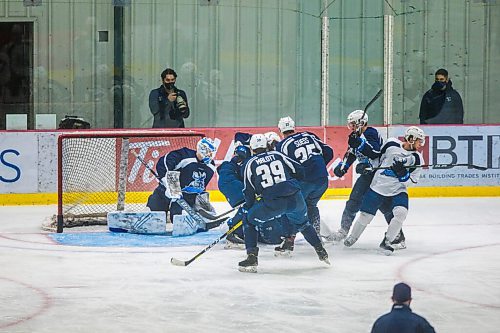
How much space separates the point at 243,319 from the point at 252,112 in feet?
21.3

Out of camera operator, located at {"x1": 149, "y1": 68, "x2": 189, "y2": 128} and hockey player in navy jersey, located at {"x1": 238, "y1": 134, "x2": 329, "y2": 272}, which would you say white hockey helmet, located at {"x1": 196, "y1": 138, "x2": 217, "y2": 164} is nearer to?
hockey player in navy jersey, located at {"x1": 238, "y1": 134, "x2": 329, "y2": 272}

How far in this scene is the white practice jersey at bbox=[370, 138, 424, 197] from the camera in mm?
8211

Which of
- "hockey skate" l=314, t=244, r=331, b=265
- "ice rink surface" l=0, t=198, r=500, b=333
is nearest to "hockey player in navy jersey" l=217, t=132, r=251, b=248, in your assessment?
"ice rink surface" l=0, t=198, r=500, b=333

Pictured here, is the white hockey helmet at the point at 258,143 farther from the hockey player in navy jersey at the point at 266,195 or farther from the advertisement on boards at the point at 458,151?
the advertisement on boards at the point at 458,151

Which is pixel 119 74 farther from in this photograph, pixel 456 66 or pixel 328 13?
pixel 456 66

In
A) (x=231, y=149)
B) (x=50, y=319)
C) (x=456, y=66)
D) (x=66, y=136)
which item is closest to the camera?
(x=50, y=319)

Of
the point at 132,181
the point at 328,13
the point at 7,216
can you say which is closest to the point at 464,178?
the point at 328,13

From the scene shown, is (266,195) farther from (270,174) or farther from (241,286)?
(241,286)

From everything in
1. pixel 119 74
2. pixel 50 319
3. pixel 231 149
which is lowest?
pixel 50 319

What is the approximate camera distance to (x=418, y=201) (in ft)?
38.4

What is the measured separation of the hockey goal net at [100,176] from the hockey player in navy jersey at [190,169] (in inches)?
19.3

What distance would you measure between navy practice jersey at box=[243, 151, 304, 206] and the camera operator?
14.9ft

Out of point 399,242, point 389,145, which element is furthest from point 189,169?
point 399,242

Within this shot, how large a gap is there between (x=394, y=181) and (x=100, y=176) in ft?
10.1
